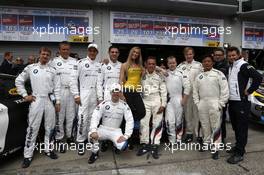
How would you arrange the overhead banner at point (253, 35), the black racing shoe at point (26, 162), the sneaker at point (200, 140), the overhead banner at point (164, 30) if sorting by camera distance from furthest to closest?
the overhead banner at point (253, 35) → the overhead banner at point (164, 30) → the sneaker at point (200, 140) → the black racing shoe at point (26, 162)

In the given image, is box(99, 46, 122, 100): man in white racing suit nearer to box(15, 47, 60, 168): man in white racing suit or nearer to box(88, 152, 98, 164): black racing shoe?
box(15, 47, 60, 168): man in white racing suit

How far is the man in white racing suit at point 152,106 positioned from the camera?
5.29m

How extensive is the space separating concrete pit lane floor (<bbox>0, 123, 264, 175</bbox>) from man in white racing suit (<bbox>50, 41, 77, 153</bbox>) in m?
0.53

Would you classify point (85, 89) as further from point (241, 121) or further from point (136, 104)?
point (241, 121)

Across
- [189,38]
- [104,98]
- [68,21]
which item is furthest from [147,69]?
[189,38]

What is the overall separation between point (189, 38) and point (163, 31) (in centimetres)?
117

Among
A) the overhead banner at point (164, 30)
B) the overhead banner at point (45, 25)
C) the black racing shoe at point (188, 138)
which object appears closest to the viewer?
the black racing shoe at point (188, 138)

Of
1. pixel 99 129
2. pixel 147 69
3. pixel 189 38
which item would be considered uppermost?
pixel 189 38

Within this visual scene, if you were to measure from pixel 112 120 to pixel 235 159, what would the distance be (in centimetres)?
205

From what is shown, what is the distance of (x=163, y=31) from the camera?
1141 centimetres

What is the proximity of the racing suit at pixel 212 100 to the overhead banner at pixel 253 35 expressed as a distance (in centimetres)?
881

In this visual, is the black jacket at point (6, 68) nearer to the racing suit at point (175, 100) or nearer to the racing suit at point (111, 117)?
the racing suit at point (111, 117)

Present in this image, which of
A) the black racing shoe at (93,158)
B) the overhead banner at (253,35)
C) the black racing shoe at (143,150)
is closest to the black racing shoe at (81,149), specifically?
the black racing shoe at (93,158)

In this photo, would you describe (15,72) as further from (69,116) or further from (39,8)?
(69,116)
